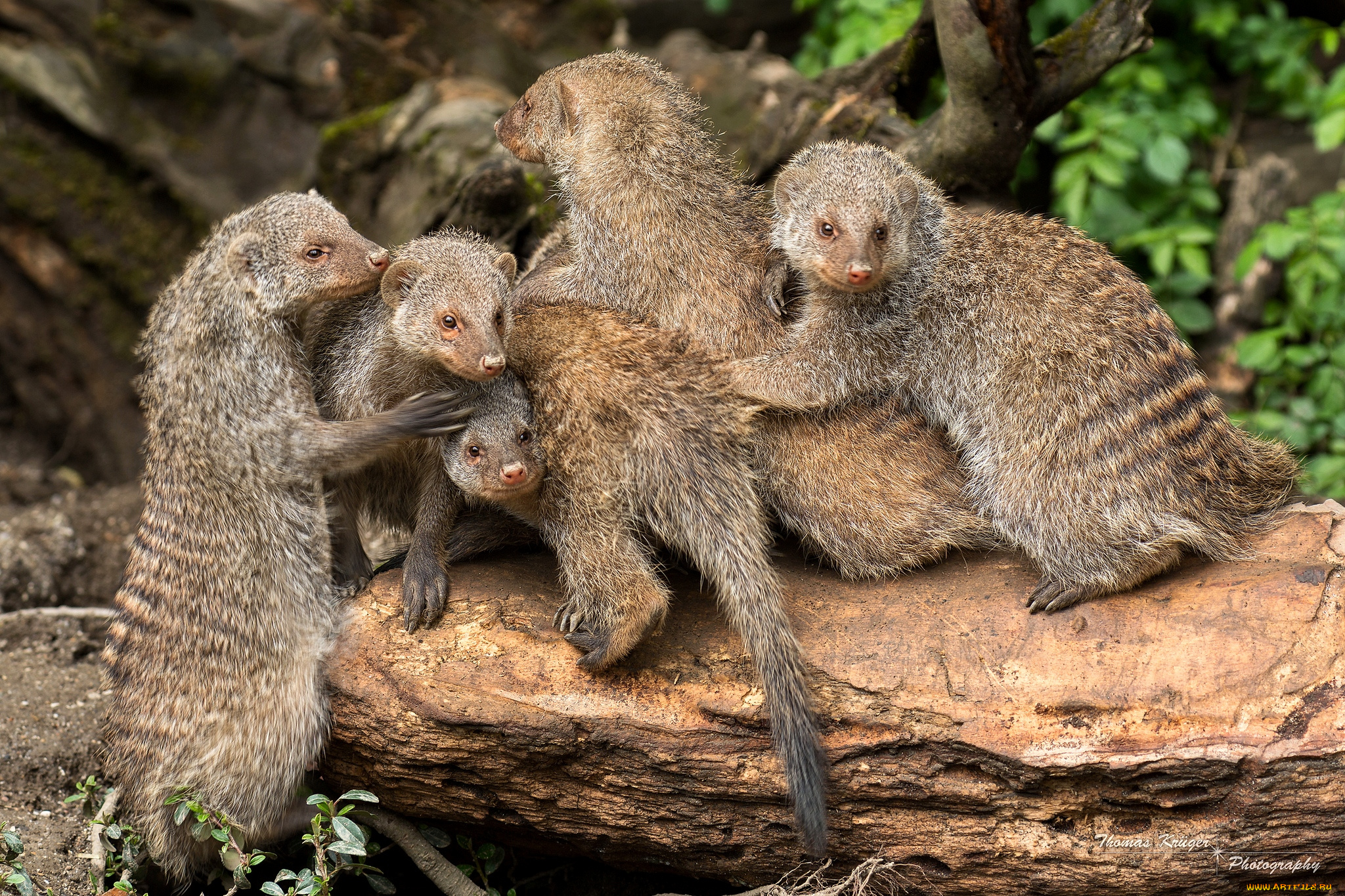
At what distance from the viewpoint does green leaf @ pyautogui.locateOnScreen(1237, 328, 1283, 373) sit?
5.49m

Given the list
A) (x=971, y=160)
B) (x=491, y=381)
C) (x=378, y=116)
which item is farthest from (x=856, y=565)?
(x=378, y=116)

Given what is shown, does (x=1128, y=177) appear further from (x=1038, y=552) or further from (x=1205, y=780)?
(x=1205, y=780)

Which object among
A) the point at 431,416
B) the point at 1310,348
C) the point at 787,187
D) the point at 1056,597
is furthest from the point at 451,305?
the point at 1310,348

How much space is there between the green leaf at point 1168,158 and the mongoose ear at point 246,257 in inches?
174

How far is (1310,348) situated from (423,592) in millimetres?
4802

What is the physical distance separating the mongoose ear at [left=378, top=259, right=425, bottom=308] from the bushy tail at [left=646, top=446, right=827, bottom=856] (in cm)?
101

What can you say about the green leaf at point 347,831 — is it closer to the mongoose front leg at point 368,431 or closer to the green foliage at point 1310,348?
the mongoose front leg at point 368,431

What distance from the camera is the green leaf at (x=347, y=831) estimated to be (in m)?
3.23

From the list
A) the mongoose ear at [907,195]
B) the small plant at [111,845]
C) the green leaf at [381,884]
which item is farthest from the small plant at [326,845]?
the mongoose ear at [907,195]

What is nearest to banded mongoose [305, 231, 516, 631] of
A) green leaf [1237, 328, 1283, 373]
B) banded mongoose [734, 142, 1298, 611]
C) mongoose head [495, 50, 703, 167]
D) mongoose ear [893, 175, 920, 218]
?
mongoose head [495, 50, 703, 167]

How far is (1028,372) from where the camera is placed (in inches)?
132

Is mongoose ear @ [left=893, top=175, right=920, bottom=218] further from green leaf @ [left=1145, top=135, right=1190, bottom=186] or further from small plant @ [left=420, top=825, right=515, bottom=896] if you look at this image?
green leaf @ [left=1145, top=135, right=1190, bottom=186]

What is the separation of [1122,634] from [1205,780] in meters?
0.44

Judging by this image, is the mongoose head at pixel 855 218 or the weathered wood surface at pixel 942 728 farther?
the mongoose head at pixel 855 218
